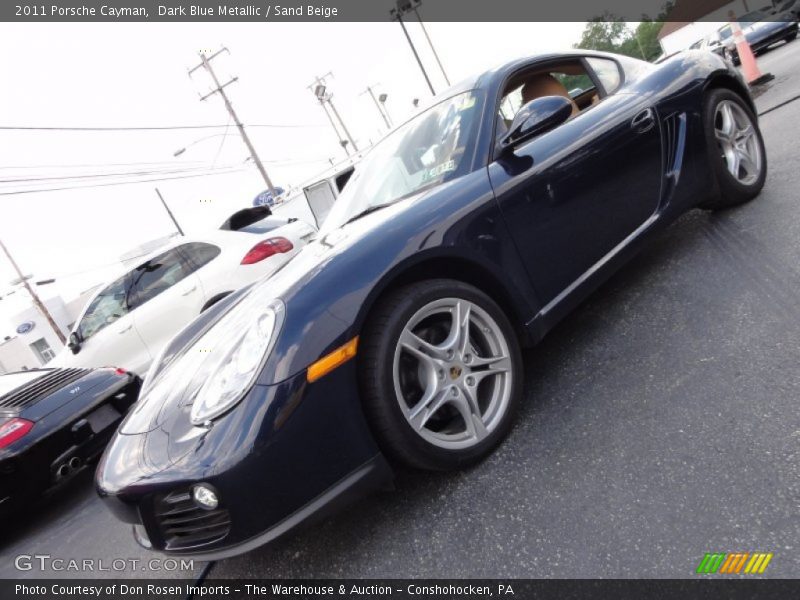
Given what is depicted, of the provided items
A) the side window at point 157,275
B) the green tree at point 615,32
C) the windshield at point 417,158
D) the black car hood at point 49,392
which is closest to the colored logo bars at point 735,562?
the windshield at point 417,158

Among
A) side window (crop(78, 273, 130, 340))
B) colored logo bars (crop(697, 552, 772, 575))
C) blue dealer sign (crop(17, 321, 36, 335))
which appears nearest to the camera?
colored logo bars (crop(697, 552, 772, 575))

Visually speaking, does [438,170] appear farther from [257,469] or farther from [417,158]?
[257,469]

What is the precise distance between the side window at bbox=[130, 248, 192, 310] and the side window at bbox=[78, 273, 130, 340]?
0.12m

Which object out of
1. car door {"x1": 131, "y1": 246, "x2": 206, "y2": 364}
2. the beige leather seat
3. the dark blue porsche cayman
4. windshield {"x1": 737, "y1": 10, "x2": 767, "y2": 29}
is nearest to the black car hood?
the dark blue porsche cayman

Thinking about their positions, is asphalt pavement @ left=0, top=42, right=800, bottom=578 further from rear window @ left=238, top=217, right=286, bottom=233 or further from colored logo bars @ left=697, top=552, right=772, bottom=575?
rear window @ left=238, top=217, right=286, bottom=233

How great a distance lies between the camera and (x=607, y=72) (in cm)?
309

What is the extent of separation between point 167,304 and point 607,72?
4.65 metres

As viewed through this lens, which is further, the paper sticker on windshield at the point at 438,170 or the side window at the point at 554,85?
the side window at the point at 554,85

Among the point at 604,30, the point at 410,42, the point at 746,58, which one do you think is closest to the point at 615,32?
the point at 604,30

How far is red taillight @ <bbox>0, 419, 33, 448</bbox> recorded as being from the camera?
10.5 feet

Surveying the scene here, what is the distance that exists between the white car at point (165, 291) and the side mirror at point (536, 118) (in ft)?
12.0

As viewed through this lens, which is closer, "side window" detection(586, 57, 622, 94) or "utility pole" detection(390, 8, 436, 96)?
"side window" detection(586, 57, 622, 94)

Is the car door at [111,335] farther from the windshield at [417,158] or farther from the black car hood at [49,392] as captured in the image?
the windshield at [417,158]

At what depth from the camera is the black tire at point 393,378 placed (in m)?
1.71
